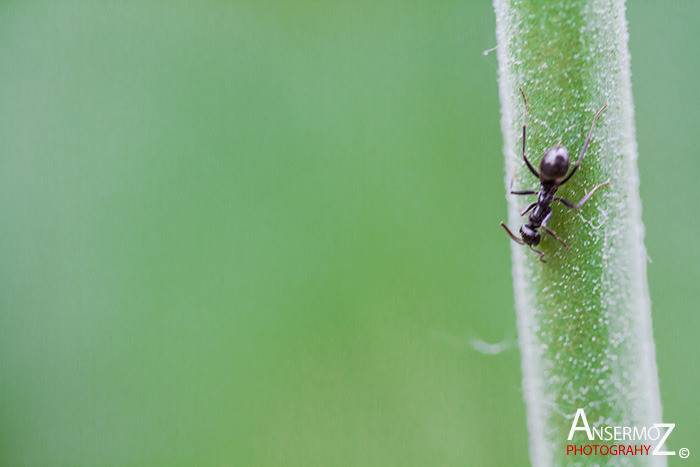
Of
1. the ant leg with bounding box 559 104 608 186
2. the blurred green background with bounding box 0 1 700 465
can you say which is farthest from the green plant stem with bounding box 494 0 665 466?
the blurred green background with bounding box 0 1 700 465

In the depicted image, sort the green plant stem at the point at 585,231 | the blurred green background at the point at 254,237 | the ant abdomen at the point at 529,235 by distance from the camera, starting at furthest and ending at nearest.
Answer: the blurred green background at the point at 254,237, the ant abdomen at the point at 529,235, the green plant stem at the point at 585,231

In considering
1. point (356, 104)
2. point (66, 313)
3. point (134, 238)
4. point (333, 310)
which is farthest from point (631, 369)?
point (66, 313)

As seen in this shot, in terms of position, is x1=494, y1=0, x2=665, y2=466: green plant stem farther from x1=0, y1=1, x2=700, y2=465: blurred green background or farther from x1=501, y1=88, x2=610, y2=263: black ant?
x1=0, y1=1, x2=700, y2=465: blurred green background

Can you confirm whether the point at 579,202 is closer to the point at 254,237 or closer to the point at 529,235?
the point at 529,235

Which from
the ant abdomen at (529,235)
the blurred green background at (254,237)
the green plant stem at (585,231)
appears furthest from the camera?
the blurred green background at (254,237)

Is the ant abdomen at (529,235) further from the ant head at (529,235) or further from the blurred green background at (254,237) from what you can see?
the blurred green background at (254,237)

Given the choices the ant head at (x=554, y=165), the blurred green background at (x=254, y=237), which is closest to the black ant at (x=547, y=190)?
the ant head at (x=554, y=165)

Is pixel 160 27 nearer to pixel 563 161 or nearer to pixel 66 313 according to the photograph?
pixel 66 313
